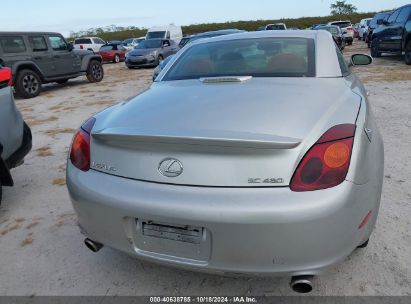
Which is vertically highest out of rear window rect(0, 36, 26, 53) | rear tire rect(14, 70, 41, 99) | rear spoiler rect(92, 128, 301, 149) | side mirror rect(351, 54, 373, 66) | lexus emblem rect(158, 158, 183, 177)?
rear spoiler rect(92, 128, 301, 149)

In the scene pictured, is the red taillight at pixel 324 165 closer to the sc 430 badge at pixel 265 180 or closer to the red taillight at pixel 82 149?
the sc 430 badge at pixel 265 180

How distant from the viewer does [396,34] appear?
12625mm

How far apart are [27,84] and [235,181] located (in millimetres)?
10718

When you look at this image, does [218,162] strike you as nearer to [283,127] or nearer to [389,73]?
[283,127]

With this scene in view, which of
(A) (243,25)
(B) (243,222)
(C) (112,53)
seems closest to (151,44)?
(C) (112,53)

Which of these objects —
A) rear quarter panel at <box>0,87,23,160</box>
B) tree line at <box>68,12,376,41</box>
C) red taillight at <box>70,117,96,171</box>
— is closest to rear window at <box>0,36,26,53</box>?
rear quarter panel at <box>0,87,23,160</box>

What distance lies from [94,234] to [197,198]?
2.42 feet

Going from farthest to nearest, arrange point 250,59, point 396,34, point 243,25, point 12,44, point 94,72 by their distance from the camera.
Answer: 1. point 243,25
2. point 94,72
3. point 396,34
4. point 12,44
5. point 250,59

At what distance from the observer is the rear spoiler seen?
171cm

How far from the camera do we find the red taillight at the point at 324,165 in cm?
171

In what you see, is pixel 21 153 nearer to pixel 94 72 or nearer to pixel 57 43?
pixel 57 43

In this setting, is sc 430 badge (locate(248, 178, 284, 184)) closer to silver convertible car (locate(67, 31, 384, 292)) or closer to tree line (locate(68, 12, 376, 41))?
silver convertible car (locate(67, 31, 384, 292))

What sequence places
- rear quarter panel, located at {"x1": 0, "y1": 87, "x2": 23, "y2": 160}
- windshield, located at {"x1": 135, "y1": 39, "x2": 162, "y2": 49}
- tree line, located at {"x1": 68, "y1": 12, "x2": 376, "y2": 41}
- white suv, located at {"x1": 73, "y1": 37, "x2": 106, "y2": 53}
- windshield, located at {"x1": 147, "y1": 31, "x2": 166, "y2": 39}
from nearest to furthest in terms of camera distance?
rear quarter panel, located at {"x1": 0, "y1": 87, "x2": 23, "y2": 160}, windshield, located at {"x1": 135, "y1": 39, "x2": 162, "y2": 49}, windshield, located at {"x1": 147, "y1": 31, "x2": 166, "y2": 39}, white suv, located at {"x1": 73, "y1": 37, "x2": 106, "y2": 53}, tree line, located at {"x1": 68, "y1": 12, "x2": 376, "y2": 41}

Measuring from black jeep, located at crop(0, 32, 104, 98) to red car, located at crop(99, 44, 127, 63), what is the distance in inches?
451
